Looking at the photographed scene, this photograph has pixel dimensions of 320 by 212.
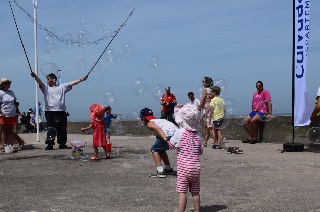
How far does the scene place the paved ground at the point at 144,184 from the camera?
5246 millimetres

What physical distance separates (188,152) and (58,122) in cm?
761

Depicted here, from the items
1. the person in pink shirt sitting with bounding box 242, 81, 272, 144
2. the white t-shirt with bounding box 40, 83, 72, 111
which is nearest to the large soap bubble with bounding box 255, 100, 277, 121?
the person in pink shirt sitting with bounding box 242, 81, 272, 144

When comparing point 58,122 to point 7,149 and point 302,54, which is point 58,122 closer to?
point 7,149

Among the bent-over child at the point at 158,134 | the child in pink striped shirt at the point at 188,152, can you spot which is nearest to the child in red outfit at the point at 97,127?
the bent-over child at the point at 158,134

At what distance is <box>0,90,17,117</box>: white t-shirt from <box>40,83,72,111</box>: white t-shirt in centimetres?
88

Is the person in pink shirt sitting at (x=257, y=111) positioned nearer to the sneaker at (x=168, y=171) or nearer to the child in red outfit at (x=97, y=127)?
the child in red outfit at (x=97, y=127)

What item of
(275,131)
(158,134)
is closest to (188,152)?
(158,134)

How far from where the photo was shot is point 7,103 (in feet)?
36.7

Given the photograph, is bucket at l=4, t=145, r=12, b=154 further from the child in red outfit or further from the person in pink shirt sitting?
the person in pink shirt sitting

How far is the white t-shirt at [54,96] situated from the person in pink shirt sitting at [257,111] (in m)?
5.53

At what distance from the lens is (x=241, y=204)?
17.3 feet

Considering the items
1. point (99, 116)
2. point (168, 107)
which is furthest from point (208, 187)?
point (168, 107)

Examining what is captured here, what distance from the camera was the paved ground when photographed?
525cm

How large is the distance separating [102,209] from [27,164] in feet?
14.1
